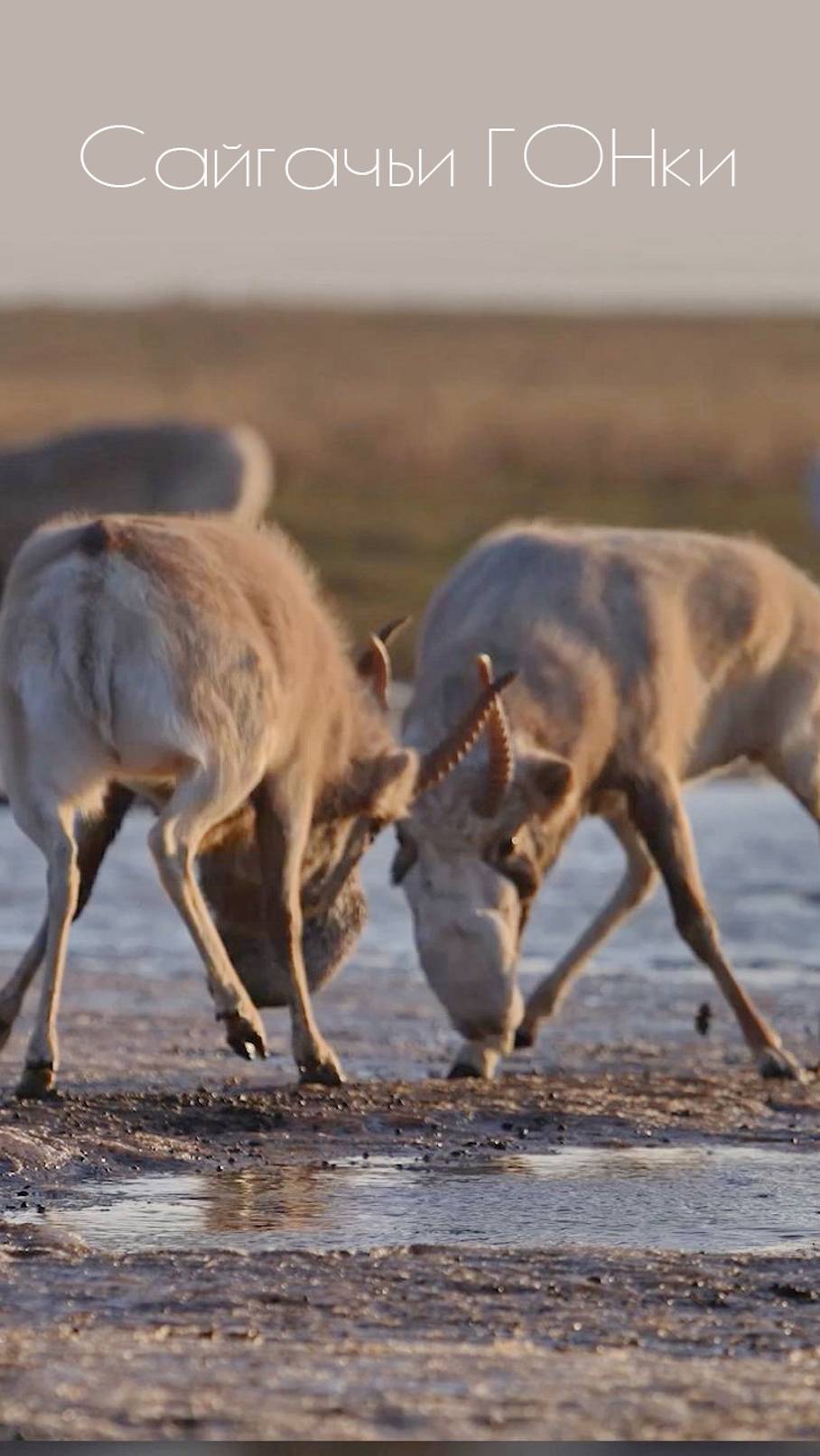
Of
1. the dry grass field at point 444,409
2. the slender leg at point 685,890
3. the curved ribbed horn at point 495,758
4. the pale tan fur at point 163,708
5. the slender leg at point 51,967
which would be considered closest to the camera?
the pale tan fur at point 163,708

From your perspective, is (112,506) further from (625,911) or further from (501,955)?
(501,955)

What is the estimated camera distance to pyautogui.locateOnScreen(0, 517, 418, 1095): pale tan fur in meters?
6.93

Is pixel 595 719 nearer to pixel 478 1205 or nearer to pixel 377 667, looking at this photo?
pixel 377 667

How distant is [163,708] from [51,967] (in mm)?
706

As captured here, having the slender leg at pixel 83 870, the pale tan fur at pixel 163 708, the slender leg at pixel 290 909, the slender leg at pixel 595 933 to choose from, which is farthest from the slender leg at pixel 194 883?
the slender leg at pixel 595 933

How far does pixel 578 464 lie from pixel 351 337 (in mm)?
38079

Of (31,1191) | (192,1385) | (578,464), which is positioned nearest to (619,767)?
(31,1191)

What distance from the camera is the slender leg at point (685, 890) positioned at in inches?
340

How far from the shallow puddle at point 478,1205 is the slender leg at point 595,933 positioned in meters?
2.31

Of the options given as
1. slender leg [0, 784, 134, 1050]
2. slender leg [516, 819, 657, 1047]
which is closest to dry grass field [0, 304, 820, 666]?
slender leg [516, 819, 657, 1047]

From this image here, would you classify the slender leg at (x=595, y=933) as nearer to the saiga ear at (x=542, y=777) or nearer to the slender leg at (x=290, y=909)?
the saiga ear at (x=542, y=777)

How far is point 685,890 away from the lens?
8961 millimetres

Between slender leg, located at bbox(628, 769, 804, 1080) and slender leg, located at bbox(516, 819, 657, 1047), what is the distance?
1.81ft

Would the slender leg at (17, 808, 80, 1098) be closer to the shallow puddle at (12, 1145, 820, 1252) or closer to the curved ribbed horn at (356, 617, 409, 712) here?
the shallow puddle at (12, 1145, 820, 1252)
